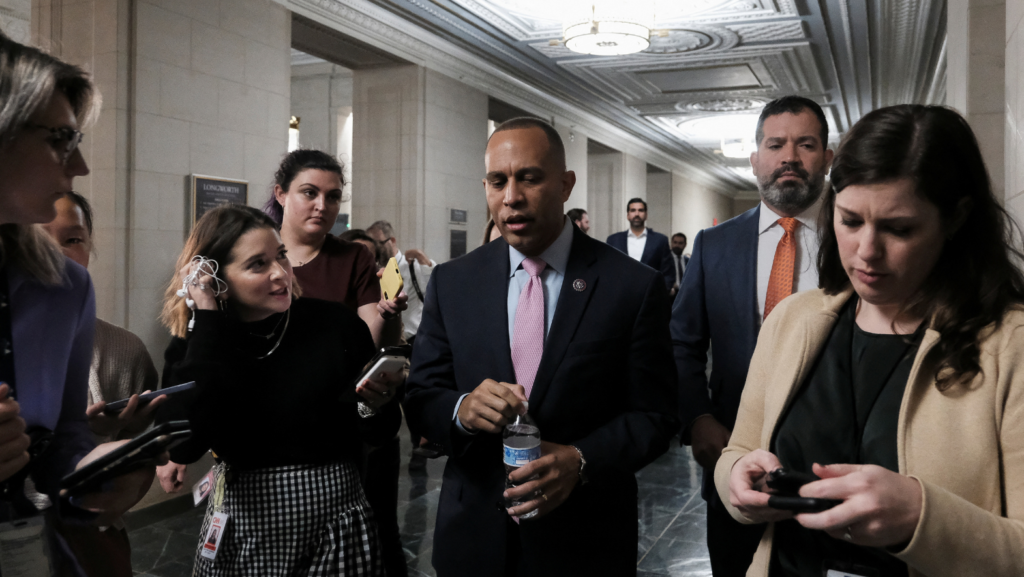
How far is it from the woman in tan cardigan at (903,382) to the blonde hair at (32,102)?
1534 millimetres

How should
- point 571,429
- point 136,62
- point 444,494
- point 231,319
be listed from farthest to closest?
point 136,62
point 231,319
point 444,494
point 571,429

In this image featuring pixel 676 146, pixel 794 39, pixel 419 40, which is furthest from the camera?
pixel 676 146

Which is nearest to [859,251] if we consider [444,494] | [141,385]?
[444,494]

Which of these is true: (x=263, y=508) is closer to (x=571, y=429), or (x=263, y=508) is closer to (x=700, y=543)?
(x=571, y=429)

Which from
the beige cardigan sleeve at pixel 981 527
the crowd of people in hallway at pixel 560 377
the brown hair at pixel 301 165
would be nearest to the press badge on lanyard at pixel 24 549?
the crowd of people in hallway at pixel 560 377

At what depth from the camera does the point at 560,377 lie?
1.91 meters

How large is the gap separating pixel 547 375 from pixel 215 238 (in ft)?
3.85

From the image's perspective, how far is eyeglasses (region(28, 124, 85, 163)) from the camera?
1.47m

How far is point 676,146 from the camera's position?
60.5 ft

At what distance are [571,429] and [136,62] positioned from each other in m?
4.86

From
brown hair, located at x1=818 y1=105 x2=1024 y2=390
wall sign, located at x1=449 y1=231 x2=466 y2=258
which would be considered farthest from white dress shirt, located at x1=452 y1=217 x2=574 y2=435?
wall sign, located at x1=449 y1=231 x2=466 y2=258

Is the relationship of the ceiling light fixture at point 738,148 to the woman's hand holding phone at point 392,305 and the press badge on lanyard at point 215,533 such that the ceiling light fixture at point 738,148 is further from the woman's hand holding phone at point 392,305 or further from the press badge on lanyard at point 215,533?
the press badge on lanyard at point 215,533

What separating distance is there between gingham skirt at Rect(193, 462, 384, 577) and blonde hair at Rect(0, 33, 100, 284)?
2.75 ft

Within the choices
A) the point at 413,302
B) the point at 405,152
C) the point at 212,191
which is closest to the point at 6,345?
the point at 413,302
